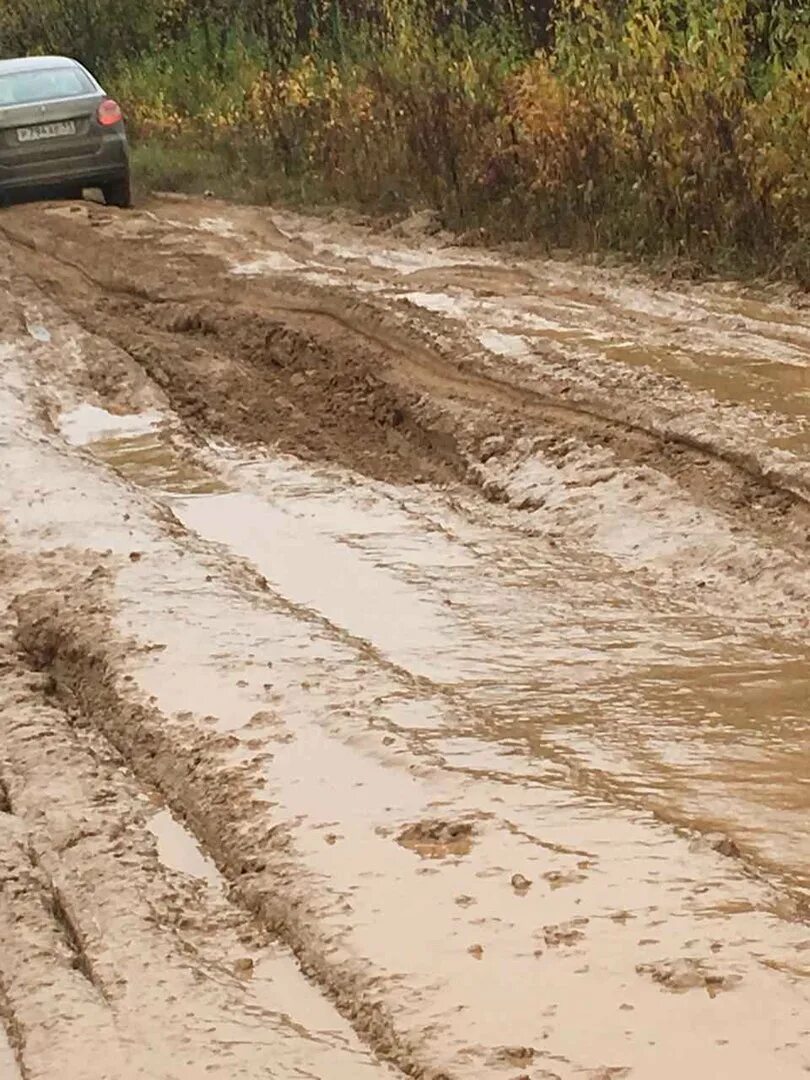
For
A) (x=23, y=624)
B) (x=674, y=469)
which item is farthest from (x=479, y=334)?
(x=23, y=624)

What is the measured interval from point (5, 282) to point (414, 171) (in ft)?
10.7

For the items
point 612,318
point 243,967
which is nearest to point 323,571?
point 243,967

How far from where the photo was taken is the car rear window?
16516 mm

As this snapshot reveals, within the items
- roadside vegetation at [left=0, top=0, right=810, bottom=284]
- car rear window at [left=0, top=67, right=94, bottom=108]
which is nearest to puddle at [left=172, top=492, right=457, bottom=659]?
roadside vegetation at [left=0, top=0, right=810, bottom=284]

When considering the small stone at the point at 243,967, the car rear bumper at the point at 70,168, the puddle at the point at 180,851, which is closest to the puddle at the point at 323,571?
the puddle at the point at 180,851

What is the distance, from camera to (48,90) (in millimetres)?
16672

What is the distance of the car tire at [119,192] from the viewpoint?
53.5ft

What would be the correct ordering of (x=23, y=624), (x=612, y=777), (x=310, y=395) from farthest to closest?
1. (x=310, y=395)
2. (x=23, y=624)
3. (x=612, y=777)

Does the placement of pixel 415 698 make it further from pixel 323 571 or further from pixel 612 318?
pixel 612 318

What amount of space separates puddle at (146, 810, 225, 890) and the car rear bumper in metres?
12.7

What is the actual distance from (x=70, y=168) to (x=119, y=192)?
0.46 meters

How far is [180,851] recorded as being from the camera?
13.3ft

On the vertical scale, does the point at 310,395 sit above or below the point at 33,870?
below

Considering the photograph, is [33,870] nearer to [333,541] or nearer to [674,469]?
[333,541]
